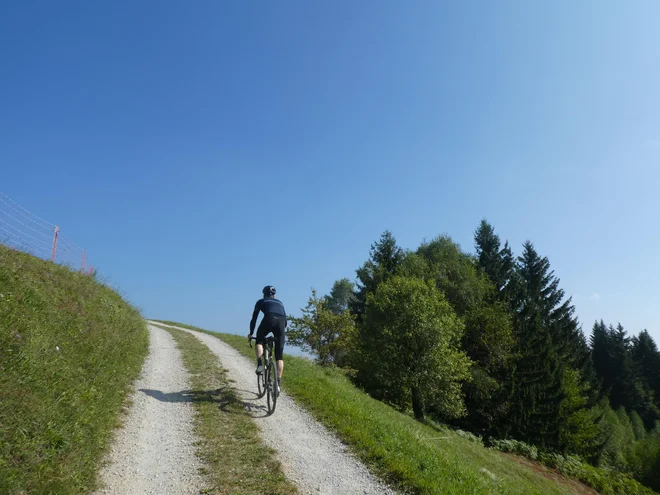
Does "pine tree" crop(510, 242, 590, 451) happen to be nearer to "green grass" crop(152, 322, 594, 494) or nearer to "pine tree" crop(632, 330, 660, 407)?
"green grass" crop(152, 322, 594, 494)

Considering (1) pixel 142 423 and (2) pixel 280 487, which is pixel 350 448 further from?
(1) pixel 142 423

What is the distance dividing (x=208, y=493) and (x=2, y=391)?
338 centimetres

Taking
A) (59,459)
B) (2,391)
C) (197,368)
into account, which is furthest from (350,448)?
(197,368)

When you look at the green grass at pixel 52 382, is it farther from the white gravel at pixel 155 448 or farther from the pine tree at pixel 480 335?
the pine tree at pixel 480 335

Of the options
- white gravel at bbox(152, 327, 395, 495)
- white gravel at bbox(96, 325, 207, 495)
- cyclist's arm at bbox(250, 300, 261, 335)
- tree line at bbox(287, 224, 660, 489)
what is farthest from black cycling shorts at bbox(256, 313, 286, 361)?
tree line at bbox(287, 224, 660, 489)

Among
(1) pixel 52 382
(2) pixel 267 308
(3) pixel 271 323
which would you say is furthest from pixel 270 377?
(1) pixel 52 382

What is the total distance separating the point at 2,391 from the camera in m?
5.34

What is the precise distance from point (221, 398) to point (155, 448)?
10.7ft

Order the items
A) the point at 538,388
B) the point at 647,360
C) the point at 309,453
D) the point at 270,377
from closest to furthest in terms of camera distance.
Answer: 1. the point at 309,453
2. the point at 270,377
3. the point at 538,388
4. the point at 647,360

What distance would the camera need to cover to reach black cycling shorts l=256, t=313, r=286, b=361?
9.59 metres

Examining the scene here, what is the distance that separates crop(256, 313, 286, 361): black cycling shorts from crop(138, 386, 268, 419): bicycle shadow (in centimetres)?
140

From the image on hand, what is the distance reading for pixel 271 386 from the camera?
9.46 meters

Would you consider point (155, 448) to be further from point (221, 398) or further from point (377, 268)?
point (377, 268)

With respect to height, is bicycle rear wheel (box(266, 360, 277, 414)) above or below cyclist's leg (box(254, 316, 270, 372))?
below
